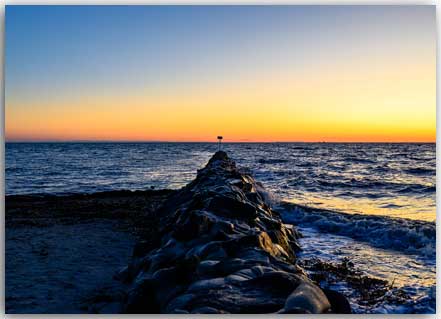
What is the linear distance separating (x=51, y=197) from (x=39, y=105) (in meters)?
7.29

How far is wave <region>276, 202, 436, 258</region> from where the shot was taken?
5.34m

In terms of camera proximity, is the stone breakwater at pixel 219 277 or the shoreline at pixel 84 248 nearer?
the stone breakwater at pixel 219 277

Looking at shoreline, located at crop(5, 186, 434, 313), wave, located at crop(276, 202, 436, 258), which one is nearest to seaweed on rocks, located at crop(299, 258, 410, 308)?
shoreline, located at crop(5, 186, 434, 313)

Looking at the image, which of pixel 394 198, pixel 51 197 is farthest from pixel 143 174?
pixel 394 198

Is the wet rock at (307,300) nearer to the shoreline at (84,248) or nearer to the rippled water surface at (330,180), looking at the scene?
the shoreline at (84,248)

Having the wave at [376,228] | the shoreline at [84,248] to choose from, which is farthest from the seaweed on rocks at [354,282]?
the wave at [376,228]

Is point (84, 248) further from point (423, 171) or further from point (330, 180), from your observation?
point (330, 180)

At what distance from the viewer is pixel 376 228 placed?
6.51 metres

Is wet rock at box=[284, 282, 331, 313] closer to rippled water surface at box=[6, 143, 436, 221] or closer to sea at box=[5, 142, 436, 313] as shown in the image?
sea at box=[5, 142, 436, 313]

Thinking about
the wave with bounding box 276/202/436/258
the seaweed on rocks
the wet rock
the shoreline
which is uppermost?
the wet rock

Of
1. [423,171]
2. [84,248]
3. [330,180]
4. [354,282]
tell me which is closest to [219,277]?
[354,282]

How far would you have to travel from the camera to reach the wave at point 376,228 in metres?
5.34

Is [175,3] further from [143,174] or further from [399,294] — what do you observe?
[143,174]

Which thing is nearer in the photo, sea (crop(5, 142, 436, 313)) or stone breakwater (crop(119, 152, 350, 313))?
stone breakwater (crop(119, 152, 350, 313))
